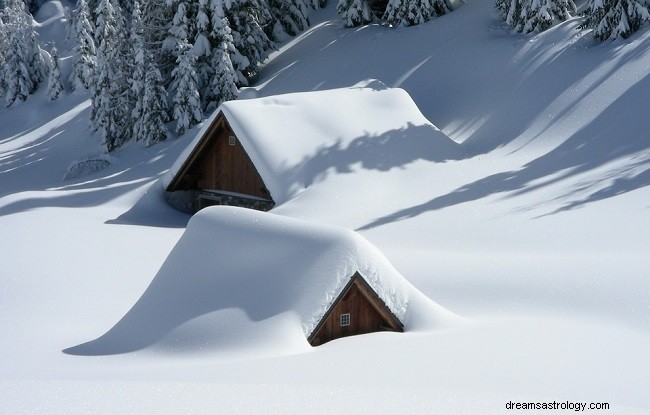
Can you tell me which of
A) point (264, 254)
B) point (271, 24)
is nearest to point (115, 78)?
point (271, 24)

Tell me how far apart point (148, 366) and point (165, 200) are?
16.1 meters

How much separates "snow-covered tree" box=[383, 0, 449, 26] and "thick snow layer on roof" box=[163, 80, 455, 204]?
30.9 feet

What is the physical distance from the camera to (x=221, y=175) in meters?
25.9

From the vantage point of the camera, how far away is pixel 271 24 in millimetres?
40750

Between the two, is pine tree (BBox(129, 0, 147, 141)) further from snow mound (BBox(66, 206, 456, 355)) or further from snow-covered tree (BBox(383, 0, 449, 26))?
snow mound (BBox(66, 206, 456, 355))

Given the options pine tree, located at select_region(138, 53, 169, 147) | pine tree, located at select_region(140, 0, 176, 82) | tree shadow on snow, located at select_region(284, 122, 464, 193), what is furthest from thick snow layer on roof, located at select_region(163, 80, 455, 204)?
pine tree, located at select_region(140, 0, 176, 82)

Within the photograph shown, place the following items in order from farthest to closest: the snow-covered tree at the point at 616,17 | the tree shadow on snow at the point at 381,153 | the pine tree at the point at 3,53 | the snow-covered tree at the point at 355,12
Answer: the pine tree at the point at 3,53 → the snow-covered tree at the point at 355,12 → the snow-covered tree at the point at 616,17 → the tree shadow on snow at the point at 381,153

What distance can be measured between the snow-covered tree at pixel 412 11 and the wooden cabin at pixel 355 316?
87.1 feet

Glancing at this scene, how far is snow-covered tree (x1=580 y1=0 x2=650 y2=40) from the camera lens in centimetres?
2827

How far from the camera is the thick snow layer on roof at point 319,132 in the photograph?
23.7m

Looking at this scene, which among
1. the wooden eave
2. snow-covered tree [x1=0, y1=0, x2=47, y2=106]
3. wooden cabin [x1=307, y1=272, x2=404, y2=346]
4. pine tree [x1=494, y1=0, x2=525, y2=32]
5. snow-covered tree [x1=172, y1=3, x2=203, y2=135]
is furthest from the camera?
snow-covered tree [x1=0, y1=0, x2=47, y2=106]

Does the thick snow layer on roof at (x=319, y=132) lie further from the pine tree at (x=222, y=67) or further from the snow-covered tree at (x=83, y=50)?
the snow-covered tree at (x=83, y=50)

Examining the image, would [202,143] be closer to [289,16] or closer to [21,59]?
[289,16]

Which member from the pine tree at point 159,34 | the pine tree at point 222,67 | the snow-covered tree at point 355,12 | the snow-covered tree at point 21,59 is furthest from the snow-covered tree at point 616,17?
the snow-covered tree at point 21,59
